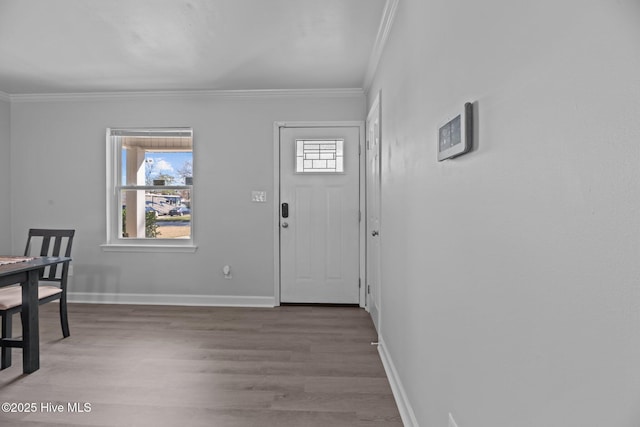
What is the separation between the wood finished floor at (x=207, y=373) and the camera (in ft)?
6.86

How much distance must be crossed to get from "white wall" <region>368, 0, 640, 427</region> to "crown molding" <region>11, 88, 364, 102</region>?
2.60m

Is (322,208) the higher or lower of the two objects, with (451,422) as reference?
higher

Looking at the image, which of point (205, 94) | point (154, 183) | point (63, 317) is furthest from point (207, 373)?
point (205, 94)

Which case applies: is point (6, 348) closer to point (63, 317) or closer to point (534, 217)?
point (63, 317)

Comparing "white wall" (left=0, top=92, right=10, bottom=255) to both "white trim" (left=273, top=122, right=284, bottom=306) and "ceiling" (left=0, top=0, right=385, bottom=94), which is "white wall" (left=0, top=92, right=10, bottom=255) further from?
"white trim" (left=273, top=122, right=284, bottom=306)

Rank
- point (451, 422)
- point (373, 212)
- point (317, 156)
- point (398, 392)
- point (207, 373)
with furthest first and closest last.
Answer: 1. point (317, 156)
2. point (373, 212)
3. point (207, 373)
4. point (398, 392)
5. point (451, 422)

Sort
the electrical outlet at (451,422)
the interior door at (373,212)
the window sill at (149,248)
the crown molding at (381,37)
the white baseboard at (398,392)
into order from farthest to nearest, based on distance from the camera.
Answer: the window sill at (149,248) < the interior door at (373,212) < the crown molding at (381,37) < the white baseboard at (398,392) < the electrical outlet at (451,422)

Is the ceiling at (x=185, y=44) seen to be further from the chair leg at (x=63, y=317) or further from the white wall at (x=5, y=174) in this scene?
the chair leg at (x=63, y=317)

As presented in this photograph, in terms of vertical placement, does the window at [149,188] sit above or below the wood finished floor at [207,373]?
above

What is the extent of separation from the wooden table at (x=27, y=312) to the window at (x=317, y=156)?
8.44 feet

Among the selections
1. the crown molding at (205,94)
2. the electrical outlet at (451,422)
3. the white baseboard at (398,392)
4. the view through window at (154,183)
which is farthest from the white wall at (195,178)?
the electrical outlet at (451,422)

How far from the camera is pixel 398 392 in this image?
2.21 m

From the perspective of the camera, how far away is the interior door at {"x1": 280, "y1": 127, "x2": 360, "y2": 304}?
13.9 feet

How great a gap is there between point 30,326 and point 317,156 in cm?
294
